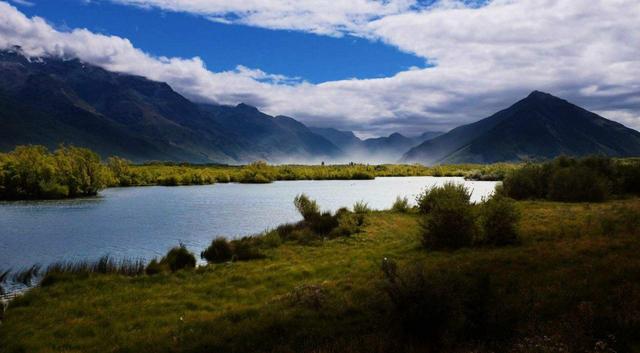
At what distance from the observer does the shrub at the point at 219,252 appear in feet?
87.7

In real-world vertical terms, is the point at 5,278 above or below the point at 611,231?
below

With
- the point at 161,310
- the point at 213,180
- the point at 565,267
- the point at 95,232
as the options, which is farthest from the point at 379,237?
the point at 213,180

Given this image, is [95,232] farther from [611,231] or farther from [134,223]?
[611,231]

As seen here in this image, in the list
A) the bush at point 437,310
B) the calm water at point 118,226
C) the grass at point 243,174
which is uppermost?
the grass at point 243,174

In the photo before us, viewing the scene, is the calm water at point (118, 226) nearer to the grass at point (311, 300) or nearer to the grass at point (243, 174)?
the grass at point (311, 300)

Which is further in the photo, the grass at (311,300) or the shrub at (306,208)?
the shrub at (306,208)

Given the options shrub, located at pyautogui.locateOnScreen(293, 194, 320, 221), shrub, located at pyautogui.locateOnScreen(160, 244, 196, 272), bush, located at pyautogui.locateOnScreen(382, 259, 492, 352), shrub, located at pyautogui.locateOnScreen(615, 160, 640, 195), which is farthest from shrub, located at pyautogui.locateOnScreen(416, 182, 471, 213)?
bush, located at pyautogui.locateOnScreen(382, 259, 492, 352)

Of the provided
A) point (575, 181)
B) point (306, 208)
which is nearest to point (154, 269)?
point (306, 208)

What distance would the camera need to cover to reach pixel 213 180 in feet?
443

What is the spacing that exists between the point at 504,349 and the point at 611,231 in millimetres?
15909

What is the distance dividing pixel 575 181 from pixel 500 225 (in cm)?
2530

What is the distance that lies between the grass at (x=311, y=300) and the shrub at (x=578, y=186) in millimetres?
19376

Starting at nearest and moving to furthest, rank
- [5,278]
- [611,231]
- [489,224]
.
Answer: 1. [611,231]
2. [489,224]
3. [5,278]

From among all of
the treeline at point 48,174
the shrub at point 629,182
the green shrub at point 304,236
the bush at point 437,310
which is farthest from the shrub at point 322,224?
the treeline at point 48,174
